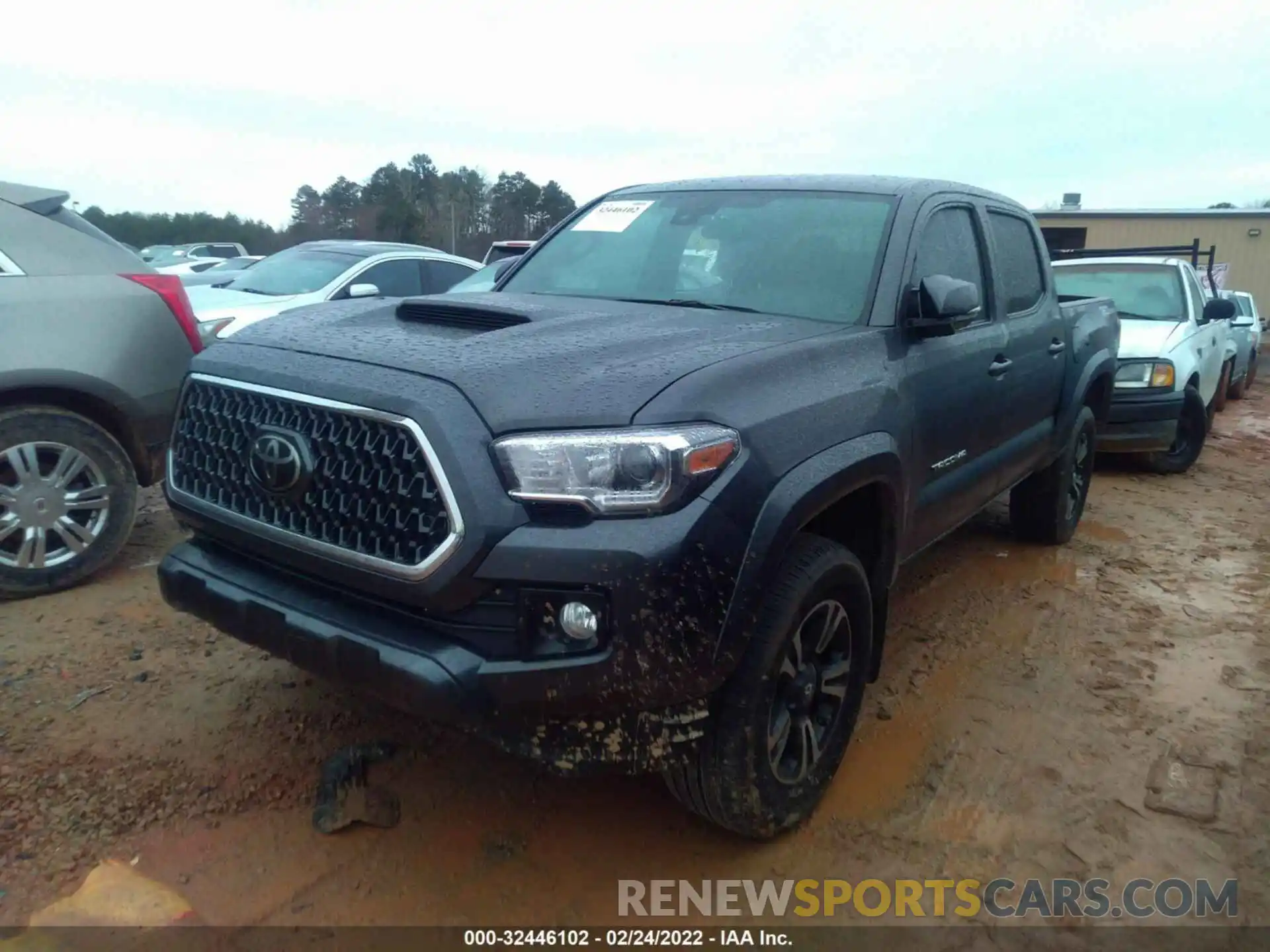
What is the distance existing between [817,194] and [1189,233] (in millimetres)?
28096

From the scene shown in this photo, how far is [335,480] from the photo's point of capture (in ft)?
7.92

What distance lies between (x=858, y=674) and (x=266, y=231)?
156ft

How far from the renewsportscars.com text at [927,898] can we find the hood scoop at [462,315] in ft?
5.39

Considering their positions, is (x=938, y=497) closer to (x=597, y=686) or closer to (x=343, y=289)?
(x=597, y=686)

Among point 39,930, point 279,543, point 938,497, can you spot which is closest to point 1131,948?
point 938,497

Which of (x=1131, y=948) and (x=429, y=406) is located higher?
(x=429, y=406)

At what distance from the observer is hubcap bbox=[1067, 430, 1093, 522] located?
5605 mm

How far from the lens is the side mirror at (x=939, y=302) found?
3.18 m

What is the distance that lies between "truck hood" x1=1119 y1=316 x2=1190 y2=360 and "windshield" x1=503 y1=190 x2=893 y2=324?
4871 mm

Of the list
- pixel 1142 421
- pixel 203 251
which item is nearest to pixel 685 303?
pixel 1142 421

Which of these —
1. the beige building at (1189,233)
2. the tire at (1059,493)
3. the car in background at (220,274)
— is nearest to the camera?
the tire at (1059,493)

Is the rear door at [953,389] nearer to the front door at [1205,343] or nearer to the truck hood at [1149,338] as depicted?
the truck hood at [1149,338]

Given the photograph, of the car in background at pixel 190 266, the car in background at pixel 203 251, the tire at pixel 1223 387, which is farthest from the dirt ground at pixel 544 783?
the car in background at pixel 203 251

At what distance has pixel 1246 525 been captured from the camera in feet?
21.2
